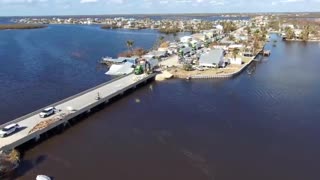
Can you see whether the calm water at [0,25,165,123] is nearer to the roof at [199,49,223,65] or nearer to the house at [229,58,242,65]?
the roof at [199,49,223,65]

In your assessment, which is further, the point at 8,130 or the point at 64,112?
the point at 64,112

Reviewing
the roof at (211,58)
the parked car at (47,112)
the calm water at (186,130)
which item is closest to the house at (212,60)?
the roof at (211,58)

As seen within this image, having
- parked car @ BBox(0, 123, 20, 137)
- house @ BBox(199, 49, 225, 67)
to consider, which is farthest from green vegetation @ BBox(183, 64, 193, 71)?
parked car @ BBox(0, 123, 20, 137)

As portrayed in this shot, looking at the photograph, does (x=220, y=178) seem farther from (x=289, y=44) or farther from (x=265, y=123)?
(x=289, y=44)

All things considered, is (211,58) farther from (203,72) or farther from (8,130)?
(8,130)

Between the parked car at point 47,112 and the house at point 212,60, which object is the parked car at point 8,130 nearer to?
the parked car at point 47,112

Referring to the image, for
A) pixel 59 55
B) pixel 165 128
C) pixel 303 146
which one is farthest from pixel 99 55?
pixel 303 146

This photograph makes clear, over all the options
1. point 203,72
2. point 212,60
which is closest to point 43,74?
point 203,72
